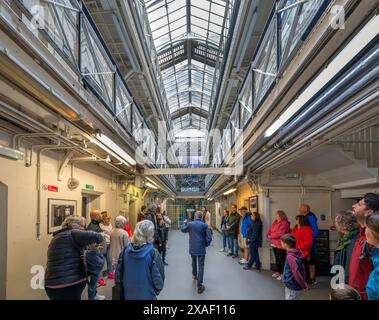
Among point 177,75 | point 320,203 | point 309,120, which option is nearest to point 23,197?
point 309,120

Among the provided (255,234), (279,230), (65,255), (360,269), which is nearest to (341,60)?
(360,269)

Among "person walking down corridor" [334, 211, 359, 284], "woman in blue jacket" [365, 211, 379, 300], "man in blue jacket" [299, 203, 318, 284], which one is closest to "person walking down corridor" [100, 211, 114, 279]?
"man in blue jacket" [299, 203, 318, 284]

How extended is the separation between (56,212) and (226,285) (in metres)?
3.10

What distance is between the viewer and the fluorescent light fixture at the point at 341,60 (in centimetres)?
174

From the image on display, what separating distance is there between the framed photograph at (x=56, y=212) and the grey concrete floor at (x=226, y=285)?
3.72 ft

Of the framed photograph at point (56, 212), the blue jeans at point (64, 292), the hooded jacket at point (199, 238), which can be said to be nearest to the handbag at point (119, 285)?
the blue jeans at point (64, 292)

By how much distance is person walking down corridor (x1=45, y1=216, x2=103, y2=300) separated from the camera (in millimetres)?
2998

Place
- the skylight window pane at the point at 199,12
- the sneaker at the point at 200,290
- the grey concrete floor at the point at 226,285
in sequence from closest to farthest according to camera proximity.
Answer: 1. the grey concrete floor at the point at 226,285
2. the sneaker at the point at 200,290
3. the skylight window pane at the point at 199,12

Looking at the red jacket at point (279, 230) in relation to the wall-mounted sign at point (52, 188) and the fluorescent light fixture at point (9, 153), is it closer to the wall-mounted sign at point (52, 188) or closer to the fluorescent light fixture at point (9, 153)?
the wall-mounted sign at point (52, 188)

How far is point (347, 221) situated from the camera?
3.09m

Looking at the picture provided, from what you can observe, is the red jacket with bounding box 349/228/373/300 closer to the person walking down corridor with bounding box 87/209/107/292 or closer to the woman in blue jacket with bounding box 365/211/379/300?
the woman in blue jacket with bounding box 365/211/379/300

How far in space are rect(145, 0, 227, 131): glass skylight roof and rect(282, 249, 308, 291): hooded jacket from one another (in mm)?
4171

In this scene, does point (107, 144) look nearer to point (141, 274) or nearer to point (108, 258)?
point (141, 274)
